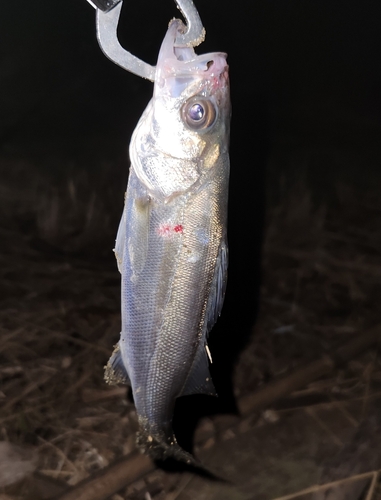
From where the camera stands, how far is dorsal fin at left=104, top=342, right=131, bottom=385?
1.39 meters

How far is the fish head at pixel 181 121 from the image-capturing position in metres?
1.12

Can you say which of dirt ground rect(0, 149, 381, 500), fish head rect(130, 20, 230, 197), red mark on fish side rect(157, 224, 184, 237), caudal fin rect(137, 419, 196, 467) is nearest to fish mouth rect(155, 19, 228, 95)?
fish head rect(130, 20, 230, 197)

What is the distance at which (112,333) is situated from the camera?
307 centimetres

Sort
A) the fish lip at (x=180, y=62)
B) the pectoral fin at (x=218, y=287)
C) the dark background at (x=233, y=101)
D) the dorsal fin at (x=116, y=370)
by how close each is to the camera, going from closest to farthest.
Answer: the fish lip at (x=180, y=62) < the pectoral fin at (x=218, y=287) < the dorsal fin at (x=116, y=370) < the dark background at (x=233, y=101)

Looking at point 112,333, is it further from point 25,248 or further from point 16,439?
point 25,248

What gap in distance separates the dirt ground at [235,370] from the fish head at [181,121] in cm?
177

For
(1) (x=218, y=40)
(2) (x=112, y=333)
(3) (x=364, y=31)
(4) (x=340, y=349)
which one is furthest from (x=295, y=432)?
(3) (x=364, y=31)

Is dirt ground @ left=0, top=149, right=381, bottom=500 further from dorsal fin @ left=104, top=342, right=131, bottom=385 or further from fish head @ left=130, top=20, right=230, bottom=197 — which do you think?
fish head @ left=130, top=20, right=230, bottom=197

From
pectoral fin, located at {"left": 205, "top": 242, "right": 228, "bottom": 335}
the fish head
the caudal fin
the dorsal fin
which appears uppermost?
the fish head

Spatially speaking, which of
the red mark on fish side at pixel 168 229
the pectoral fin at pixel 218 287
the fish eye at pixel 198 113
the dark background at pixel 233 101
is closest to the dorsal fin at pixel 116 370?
the pectoral fin at pixel 218 287

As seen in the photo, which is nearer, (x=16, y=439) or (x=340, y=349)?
(x=16, y=439)

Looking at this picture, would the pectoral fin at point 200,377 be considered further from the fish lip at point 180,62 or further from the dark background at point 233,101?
the dark background at point 233,101

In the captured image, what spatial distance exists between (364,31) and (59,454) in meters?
4.23

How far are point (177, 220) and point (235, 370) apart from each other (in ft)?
6.35
